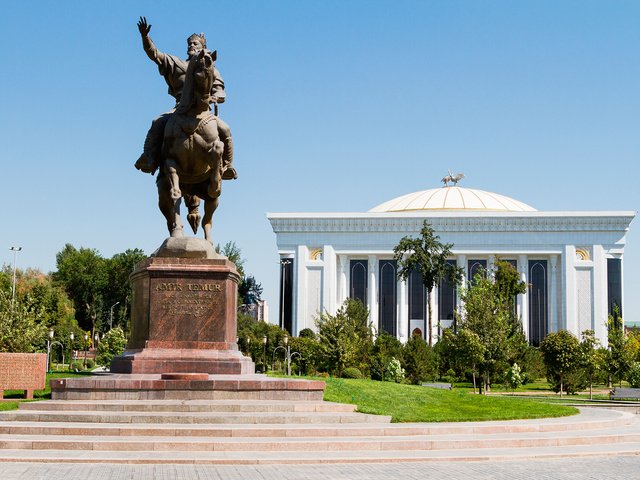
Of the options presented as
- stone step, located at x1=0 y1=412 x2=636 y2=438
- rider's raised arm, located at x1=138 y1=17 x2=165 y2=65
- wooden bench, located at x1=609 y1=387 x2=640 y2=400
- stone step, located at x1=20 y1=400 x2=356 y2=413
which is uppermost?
rider's raised arm, located at x1=138 y1=17 x2=165 y2=65

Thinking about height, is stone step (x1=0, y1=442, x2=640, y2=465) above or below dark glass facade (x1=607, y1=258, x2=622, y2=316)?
below

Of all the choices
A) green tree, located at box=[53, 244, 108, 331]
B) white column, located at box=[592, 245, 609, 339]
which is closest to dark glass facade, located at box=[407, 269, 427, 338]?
white column, located at box=[592, 245, 609, 339]

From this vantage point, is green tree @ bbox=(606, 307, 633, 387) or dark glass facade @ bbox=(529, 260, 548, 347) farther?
dark glass facade @ bbox=(529, 260, 548, 347)

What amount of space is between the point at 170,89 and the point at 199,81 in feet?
5.26

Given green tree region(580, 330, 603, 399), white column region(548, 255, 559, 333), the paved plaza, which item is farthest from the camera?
white column region(548, 255, 559, 333)

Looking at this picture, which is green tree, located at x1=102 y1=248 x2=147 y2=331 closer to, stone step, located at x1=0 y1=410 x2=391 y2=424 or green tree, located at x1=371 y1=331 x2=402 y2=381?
green tree, located at x1=371 y1=331 x2=402 y2=381

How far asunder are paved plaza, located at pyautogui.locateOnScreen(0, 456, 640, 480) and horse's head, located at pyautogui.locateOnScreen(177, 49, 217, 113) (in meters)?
7.59

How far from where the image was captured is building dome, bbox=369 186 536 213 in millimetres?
94625

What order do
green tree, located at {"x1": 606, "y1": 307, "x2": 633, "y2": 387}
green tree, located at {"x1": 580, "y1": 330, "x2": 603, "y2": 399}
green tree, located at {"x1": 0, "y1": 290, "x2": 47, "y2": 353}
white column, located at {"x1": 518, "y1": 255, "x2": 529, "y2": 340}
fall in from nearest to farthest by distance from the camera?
1. green tree, located at {"x1": 0, "y1": 290, "x2": 47, "y2": 353}
2. green tree, located at {"x1": 580, "y1": 330, "x2": 603, "y2": 399}
3. green tree, located at {"x1": 606, "y1": 307, "x2": 633, "y2": 387}
4. white column, located at {"x1": 518, "y1": 255, "x2": 529, "y2": 340}

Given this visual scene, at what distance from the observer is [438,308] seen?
91000 mm

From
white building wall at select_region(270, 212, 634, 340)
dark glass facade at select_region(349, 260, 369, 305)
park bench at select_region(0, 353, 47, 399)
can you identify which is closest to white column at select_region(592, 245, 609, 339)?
white building wall at select_region(270, 212, 634, 340)

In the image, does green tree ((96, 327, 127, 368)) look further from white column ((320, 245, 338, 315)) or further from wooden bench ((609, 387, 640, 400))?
white column ((320, 245, 338, 315))

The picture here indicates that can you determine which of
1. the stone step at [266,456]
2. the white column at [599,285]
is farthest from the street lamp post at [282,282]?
the stone step at [266,456]

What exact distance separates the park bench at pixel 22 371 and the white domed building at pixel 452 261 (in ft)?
228
